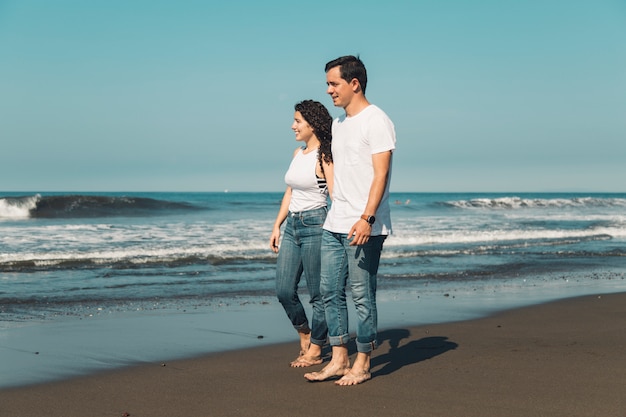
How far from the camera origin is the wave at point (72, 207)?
92.8 ft

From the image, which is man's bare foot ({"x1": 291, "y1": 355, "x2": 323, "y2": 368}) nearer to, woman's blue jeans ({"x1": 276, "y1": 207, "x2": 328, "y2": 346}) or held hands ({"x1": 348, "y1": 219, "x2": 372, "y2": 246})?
woman's blue jeans ({"x1": 276, "y1": 207, "x2": 328, "y2": 346})

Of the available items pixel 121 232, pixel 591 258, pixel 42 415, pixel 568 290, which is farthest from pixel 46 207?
pixel 42 415

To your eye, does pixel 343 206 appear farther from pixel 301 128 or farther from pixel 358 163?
pixel 301 128

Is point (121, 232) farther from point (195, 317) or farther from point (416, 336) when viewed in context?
point (416, 336)

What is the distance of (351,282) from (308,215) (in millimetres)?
757

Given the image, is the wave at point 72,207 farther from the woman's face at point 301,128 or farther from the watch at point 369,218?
the watch at point 369,218

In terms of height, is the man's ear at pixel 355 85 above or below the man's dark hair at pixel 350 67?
below

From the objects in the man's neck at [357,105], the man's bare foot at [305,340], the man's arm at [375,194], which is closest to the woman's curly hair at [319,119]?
the man's neck at [357,105]

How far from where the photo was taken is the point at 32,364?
4.79 metres

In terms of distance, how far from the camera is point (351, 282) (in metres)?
4.08

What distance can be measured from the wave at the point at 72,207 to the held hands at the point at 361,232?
25.4 metres

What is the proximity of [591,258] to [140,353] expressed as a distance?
433 inches

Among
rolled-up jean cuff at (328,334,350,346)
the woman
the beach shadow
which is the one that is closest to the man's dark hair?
the woman

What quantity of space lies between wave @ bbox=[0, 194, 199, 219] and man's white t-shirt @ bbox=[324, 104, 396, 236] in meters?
25.1
